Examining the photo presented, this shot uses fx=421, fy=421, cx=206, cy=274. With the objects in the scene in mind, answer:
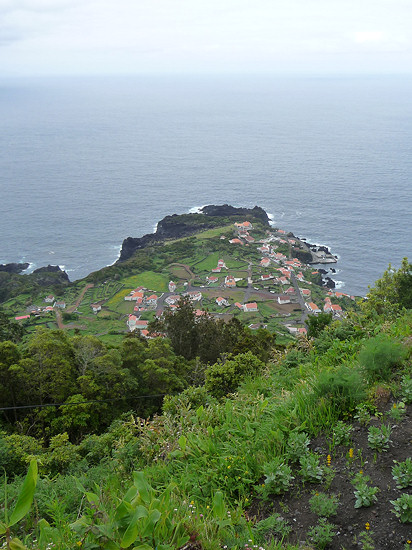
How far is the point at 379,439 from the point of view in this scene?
3422mm

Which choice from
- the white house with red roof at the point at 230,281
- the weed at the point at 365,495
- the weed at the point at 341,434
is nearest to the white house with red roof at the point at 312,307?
the white house with red roof at the point at 230,281

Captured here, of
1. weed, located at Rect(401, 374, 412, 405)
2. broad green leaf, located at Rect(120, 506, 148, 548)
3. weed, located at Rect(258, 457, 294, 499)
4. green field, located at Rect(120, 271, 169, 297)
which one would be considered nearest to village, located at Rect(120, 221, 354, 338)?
green field, located at Rect(120, 271, 169, 297)

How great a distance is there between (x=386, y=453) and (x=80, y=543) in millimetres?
2460

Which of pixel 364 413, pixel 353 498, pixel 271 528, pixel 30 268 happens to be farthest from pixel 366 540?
pixel 30 268

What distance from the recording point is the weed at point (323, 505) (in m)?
2.88

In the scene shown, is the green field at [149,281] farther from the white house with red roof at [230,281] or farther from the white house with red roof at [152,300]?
the white house with red roof at [230,281]

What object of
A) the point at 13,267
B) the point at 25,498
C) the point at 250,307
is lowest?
the point at 250,307

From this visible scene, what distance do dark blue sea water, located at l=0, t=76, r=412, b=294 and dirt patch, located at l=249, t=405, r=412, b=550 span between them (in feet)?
134

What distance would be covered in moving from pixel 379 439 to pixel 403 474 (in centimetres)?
40

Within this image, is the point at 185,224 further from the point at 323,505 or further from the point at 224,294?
the point at 323,505

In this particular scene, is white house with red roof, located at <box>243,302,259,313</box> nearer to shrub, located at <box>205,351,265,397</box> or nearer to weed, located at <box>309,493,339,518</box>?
shrub, located at <box>205,351,265,397</box>

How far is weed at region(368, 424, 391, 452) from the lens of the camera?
3430 mm

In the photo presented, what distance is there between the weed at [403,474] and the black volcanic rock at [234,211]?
5891 centimetres

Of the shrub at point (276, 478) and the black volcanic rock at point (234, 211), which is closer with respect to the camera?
the shrub at point (276, 478)
